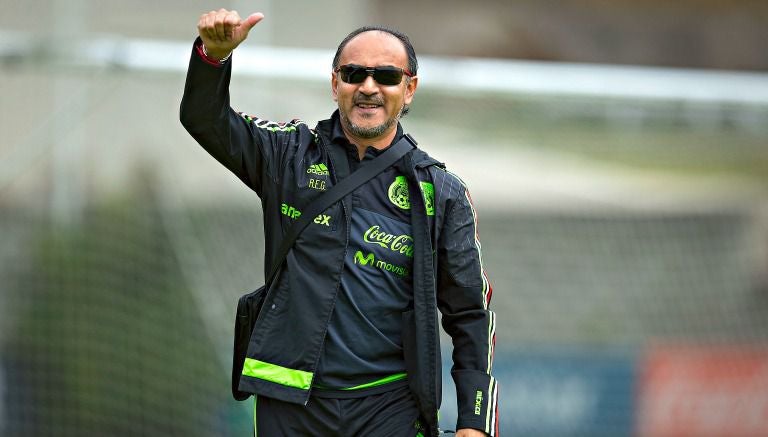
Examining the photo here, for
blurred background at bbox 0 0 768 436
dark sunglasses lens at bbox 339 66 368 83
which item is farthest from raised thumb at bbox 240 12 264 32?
blurred background at bbox 0 0 768 436

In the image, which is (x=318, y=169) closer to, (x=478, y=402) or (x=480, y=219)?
(x=478, y=402)

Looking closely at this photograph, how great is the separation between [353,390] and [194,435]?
4.60m

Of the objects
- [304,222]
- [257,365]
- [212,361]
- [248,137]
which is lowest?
[212,361]

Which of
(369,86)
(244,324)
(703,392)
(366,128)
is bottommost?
(703,392)

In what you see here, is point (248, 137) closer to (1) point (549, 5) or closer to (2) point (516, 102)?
(2) point (516, 102)

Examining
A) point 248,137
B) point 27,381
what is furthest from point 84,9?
point 248,137

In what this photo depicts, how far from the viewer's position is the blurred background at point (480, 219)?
25.7ft

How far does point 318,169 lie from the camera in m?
3.43

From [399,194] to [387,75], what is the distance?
13.3 inches

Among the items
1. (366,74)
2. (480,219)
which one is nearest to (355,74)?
(366,74)

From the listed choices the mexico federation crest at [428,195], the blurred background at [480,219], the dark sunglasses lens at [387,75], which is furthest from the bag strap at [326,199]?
the blurred background at [480,219]

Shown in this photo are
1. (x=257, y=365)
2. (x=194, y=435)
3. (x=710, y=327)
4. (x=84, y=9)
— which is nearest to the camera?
(x=257, y=365)

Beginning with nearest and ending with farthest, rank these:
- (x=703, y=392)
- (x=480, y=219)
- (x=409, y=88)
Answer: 1. (x=409, y=88)
2. (x=703, y=392)
3. (x=480, y=219)

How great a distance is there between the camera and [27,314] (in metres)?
8.14
